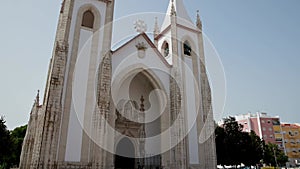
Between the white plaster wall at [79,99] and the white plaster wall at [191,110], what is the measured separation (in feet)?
24.7

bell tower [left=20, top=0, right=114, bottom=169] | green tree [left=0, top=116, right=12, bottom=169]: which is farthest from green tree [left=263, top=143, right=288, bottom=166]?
green tree [left=0, top=116, right=12, bottom=169]

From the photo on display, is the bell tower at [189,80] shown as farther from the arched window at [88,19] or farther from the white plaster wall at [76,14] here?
the arched window at [88,19]

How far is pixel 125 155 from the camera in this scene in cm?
1501

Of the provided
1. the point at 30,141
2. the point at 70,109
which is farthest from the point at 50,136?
the point at 30,141

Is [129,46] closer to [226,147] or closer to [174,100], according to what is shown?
[174,100]

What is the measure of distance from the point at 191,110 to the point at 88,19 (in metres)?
9.72

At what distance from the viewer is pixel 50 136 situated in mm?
10656

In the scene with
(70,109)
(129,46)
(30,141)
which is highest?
(129,46)

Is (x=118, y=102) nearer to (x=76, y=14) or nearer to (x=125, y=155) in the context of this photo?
(x=125, y=155)

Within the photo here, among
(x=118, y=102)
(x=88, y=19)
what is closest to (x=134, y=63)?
(x=118, y=102)

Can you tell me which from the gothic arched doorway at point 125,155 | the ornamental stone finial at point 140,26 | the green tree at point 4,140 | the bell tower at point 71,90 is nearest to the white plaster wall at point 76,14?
the bell tower at point 71,90

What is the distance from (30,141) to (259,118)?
1888 inches

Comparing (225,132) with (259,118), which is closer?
(225,132)

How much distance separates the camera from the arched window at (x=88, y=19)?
15.0 metres
